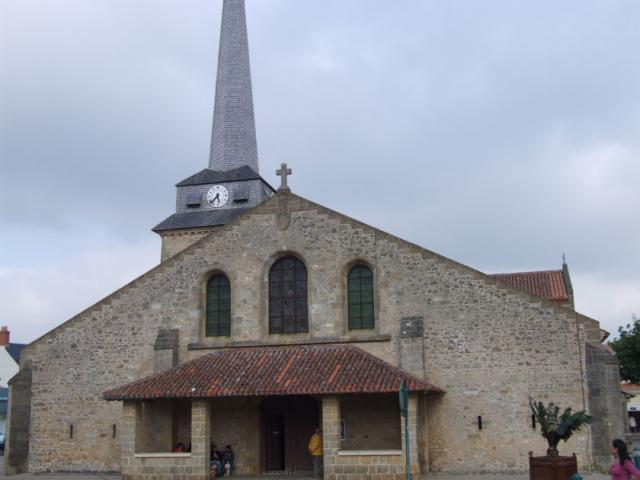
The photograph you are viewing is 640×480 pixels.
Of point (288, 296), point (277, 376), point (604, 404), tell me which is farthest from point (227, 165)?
point (604, 404)

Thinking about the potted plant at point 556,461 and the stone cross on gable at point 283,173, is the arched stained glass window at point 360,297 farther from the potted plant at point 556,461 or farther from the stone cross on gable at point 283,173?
the potted plant at point 556,461

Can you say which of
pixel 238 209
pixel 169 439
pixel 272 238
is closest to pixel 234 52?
pixel 238 209

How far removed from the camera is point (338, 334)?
22.7 meters

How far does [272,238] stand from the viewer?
23875 mm

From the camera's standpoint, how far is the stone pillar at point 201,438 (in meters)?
20.5

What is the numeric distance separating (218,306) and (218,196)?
2231cm

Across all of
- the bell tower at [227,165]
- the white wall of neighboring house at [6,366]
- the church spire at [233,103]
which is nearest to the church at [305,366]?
the bell tower at [227,165]

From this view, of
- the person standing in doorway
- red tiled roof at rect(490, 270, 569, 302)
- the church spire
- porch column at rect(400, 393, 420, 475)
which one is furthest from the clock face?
porch column at rect(400, 393, 420, 475)

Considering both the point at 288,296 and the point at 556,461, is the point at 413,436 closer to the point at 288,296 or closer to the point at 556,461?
the point at 556,461

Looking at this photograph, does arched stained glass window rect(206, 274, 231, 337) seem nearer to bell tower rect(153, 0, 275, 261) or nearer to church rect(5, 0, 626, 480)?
church rect(5, 0, 626, 480)

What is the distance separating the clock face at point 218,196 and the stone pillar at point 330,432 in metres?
26.7

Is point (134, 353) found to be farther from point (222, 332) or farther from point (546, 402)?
point (546, 402)

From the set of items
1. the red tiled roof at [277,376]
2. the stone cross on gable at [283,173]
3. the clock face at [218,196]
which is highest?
the clock face at [218,196]

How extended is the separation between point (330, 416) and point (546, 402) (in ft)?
20.0
